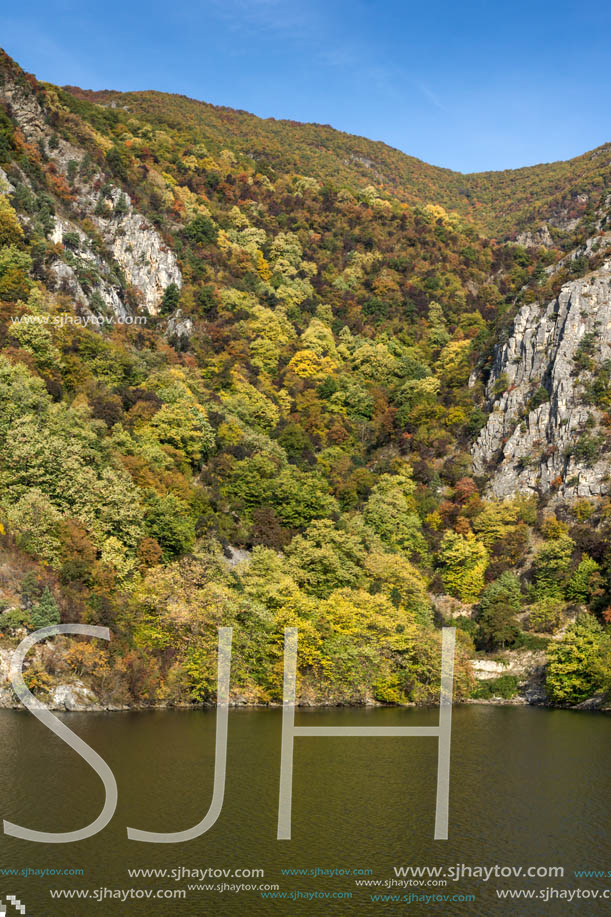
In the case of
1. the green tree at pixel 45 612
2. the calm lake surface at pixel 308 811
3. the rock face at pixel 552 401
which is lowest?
the calm lake surface at pixel 308 811

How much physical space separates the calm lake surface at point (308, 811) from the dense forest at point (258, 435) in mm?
14188

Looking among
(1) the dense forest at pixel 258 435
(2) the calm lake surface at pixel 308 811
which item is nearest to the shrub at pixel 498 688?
(1) the dense forest at pixel 258 435

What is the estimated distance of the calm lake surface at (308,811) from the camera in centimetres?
2419

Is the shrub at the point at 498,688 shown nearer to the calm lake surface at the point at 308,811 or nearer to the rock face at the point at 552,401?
the calm lake surface at the point at 308,811

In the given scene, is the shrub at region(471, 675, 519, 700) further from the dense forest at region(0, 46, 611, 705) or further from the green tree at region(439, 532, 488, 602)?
the green tree at region(439, 532, 488, 602)

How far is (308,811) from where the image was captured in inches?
1267

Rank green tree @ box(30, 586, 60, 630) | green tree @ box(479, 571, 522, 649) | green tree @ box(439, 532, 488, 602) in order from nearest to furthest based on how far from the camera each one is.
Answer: green tree @ box(30, 586, 60, 630) < green tree @ box(479, 571, 522, 649) < green tree @ box(439, 532, 488, 602)

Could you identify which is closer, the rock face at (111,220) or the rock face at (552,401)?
the rock face at (552,401)

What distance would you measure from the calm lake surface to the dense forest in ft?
46.5

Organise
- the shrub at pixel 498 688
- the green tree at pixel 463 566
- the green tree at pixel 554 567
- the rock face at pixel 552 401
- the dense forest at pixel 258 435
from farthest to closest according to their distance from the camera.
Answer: the rock face at pixel 552 401
the green tree at pixel 463 566
the green tree at pixel 554 567
the shrub at pixel 498 688
the dense forest at pixel 258 435

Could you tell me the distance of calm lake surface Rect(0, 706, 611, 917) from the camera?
24.2 metres

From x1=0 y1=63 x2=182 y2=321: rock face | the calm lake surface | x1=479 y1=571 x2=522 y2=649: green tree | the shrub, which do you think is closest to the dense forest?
the shrub

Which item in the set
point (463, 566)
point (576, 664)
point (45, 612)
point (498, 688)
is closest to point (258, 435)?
point (463, 566)

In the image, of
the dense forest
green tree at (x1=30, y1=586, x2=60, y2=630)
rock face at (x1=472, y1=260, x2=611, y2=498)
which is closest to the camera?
green tree at (x1=30, y1=586, x2=60, y2=630)
